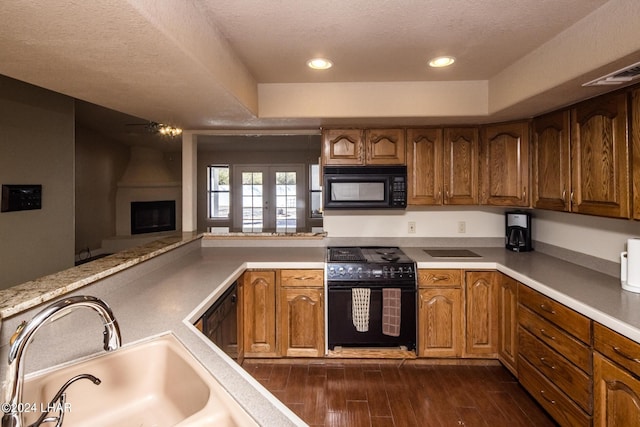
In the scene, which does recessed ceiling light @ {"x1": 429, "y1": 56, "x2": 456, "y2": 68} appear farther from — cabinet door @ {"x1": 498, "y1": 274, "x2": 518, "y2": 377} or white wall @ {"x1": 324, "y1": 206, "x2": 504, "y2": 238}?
A: cabinet door @ {"x1": 498, "y1": 274, "x2": 518, "y2": 377}

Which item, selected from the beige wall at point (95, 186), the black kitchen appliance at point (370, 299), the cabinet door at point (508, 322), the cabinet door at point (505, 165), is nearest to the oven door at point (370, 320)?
the black kitchen appliance at point (370, 299)

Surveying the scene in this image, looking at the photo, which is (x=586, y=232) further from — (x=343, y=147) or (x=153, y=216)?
(x=153, y=216)

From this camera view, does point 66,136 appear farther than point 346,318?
Yes

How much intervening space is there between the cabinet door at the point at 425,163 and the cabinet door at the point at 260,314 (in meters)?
1.41

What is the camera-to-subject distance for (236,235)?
10.7 ft

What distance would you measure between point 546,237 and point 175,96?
10.0 ft

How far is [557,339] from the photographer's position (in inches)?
73.5

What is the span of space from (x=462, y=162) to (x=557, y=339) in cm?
152

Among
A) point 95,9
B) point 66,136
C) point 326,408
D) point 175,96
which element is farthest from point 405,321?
point 66,136

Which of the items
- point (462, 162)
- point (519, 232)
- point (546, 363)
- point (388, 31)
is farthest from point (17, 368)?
point (519, 232)

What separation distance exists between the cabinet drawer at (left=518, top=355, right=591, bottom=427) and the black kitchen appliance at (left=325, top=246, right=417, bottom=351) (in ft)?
2.44

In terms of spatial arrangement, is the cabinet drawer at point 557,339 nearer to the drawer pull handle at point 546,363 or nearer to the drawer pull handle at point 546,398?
the drawer pull handle at point 546,363

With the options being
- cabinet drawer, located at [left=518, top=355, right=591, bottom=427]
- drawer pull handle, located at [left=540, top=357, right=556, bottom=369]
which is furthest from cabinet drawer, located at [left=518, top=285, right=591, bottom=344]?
cabinet drawer, located at [left=518, top=355, right=591, bottom=427]

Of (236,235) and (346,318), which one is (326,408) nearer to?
(346,318)
